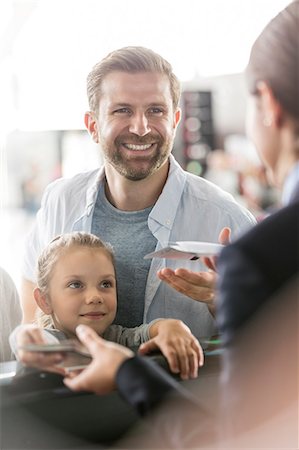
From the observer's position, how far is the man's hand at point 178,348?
724mm

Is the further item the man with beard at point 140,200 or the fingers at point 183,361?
the man with beard at point 140,200

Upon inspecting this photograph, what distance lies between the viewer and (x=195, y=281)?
0.80m

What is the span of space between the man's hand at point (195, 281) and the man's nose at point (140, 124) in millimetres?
178

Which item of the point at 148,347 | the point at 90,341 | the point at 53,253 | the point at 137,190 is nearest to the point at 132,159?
the point at 137,190

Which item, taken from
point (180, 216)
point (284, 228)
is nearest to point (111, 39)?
point (180, 216)

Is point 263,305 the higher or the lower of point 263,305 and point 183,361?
the higher

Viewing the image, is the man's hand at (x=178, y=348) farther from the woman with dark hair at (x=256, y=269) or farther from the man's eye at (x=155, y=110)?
the man's eye at (x=155, y=110)

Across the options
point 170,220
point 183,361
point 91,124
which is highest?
point 91,124

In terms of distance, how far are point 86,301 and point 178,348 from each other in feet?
0.41

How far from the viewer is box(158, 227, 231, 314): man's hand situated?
789mm

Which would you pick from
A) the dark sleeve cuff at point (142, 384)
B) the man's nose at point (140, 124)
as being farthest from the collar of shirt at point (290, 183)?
the man's nose at point (140, 124)

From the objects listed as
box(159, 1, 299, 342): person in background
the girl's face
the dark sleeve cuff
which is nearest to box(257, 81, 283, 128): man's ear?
box(159, 1, 299, 342): person in background

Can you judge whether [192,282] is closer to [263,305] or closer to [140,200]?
[140,200]

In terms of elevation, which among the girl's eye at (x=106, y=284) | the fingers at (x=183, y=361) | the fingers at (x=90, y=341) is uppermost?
the fingers at (x=90, y=341)
